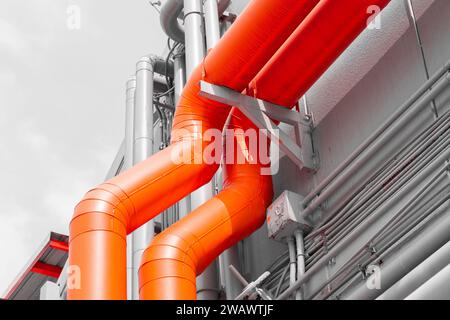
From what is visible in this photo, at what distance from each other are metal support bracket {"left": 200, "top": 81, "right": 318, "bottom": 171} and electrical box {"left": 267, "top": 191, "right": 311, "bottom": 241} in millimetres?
318

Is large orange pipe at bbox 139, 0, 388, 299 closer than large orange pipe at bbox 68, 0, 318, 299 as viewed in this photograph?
No

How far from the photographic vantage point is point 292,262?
17.0 ft

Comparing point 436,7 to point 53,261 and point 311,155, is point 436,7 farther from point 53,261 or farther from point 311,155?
point 53,261

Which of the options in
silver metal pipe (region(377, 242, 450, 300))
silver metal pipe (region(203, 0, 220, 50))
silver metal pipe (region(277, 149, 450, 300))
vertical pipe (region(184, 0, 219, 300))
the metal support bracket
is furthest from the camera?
silver metal pipe (region(203, 0, 220, 50))

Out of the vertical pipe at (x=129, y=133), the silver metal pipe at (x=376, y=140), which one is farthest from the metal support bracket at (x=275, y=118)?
the vertical pipe at (x=129, y=133)

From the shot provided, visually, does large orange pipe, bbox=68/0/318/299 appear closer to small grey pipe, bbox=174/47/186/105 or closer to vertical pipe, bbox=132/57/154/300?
vertical pipe, bbox=132/57/154/300

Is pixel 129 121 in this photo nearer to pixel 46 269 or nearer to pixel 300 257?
pixel 46 269

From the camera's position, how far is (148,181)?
17.1ft

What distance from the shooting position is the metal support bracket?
212 inches

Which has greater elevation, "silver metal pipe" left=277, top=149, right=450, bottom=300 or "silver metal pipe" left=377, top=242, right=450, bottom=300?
"silver metal pipe" left=277, top=149, right=450, bottom=300

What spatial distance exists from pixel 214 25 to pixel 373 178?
272cm

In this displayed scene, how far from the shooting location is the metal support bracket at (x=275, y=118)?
539 cm

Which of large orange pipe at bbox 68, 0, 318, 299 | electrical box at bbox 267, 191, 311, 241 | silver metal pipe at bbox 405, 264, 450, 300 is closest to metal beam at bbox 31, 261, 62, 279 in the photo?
large orange pipe at bbox 68, 0, 318, 299

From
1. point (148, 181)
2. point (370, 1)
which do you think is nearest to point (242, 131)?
point (148, 181)
